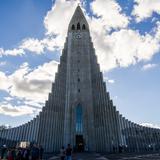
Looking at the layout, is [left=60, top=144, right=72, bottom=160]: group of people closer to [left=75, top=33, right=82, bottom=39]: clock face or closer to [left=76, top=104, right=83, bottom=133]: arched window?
[left=76, top=104, right=83, bottom=133]: arched window

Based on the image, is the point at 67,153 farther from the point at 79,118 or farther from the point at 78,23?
the point at 78,23

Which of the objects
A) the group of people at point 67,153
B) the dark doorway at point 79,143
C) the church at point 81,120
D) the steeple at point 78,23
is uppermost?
the steeple at point 78,23

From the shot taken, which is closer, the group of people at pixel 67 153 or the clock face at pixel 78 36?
the group of people at pixel 67 153

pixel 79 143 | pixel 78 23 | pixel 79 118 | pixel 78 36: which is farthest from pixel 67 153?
pixel 78 23

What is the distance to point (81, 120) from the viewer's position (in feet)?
181

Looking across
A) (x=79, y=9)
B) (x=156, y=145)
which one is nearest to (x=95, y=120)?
(x=156, y=145)

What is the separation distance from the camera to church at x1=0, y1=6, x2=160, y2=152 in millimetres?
53594

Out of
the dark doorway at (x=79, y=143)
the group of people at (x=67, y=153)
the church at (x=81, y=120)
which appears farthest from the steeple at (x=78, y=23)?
the group of people at (x=67, y=153)

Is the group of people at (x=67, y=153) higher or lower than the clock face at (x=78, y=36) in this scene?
lower

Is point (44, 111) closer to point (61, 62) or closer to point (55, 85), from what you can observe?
point (55, 85)

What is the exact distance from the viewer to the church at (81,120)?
53.6 meters

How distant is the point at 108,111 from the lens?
183 ft

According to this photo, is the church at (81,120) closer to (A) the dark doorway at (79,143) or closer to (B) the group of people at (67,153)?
(A) the dark doorway at (79,143)

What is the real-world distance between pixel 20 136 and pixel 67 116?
11773mm
